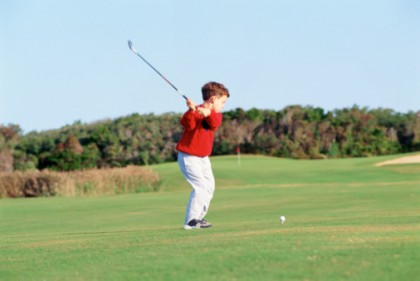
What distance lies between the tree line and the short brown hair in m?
52.1

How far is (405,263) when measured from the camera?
6902 mm

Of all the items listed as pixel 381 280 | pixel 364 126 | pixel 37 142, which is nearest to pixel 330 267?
pixel 381 280

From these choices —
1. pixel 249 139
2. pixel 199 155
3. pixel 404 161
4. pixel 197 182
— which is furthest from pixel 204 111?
pixel 249 139

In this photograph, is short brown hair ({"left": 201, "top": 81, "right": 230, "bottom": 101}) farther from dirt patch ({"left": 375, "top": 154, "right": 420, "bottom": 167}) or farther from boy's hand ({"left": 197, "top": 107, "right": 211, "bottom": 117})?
dirt patch ({"left": 375, "top": 154, "right": 420, "bottom": 167})

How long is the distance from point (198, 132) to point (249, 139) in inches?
2164

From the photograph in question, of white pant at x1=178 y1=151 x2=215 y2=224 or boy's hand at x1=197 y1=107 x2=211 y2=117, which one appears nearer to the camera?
boy's hand at x1=197 y1=107 x2=211 y2=117

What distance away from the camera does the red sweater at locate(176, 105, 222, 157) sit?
11406 millimetres

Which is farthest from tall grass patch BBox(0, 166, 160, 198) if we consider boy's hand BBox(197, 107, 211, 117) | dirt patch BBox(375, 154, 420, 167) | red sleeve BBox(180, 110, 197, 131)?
boy's hand BBox(197, 107, 211, 117)

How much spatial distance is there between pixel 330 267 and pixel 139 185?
32.6 metres

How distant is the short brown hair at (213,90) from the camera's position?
11812mm

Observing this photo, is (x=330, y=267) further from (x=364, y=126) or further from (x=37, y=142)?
(x=37, y=142)

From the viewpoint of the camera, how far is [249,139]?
218 ft

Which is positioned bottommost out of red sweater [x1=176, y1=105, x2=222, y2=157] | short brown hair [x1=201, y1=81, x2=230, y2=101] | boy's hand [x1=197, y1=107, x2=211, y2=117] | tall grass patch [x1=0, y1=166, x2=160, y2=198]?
tall grass patch [x1=0, y1=166, x2=160, y2=198]

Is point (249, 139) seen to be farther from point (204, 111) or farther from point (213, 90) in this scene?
point (204, 111)
